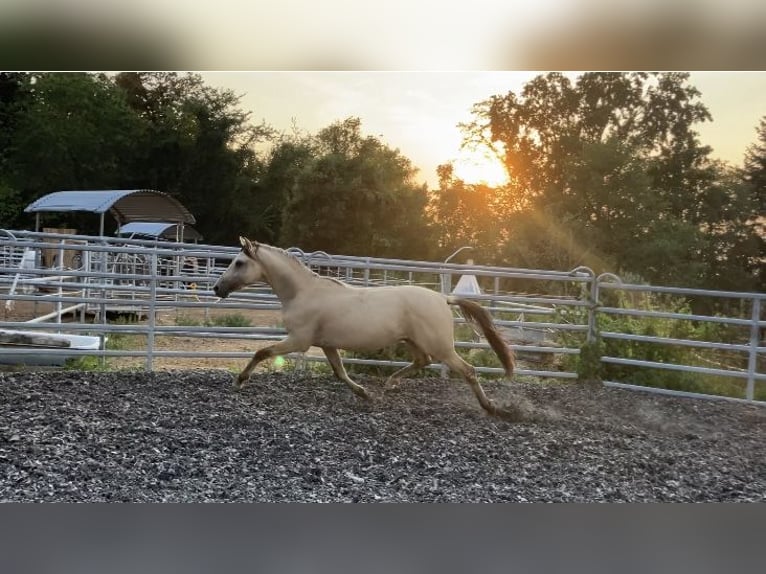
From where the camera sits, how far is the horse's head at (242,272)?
3.46 m

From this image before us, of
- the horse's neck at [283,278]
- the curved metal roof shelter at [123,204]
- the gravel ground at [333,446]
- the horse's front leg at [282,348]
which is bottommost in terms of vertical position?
the gravel ground at [333,446]

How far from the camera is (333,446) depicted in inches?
116

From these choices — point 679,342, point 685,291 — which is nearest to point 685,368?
point 679,342

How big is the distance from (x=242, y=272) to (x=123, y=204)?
4379 millimetres

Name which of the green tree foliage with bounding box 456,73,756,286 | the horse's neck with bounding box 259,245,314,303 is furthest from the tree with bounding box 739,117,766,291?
the horse's neck with bounding box 259,245,314,303

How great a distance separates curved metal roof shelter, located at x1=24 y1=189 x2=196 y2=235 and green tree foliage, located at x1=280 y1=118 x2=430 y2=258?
141cm

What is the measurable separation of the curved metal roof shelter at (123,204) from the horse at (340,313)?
10.3 ft

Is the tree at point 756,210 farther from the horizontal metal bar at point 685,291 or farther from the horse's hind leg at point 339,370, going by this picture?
the horse's hind leg at point 339,370

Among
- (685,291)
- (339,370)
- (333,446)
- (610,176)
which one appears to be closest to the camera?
(333,446)

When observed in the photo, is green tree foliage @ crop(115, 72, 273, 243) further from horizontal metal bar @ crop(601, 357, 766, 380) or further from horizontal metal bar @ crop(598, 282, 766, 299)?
horizontal metal bar @ crop(601, 357, 766, 380)

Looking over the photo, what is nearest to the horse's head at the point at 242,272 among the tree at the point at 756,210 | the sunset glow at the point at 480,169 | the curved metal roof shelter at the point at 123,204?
the sunset glow at the point at 480,169

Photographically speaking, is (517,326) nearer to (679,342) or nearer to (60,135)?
(679,342)

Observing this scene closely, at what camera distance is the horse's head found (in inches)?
136
